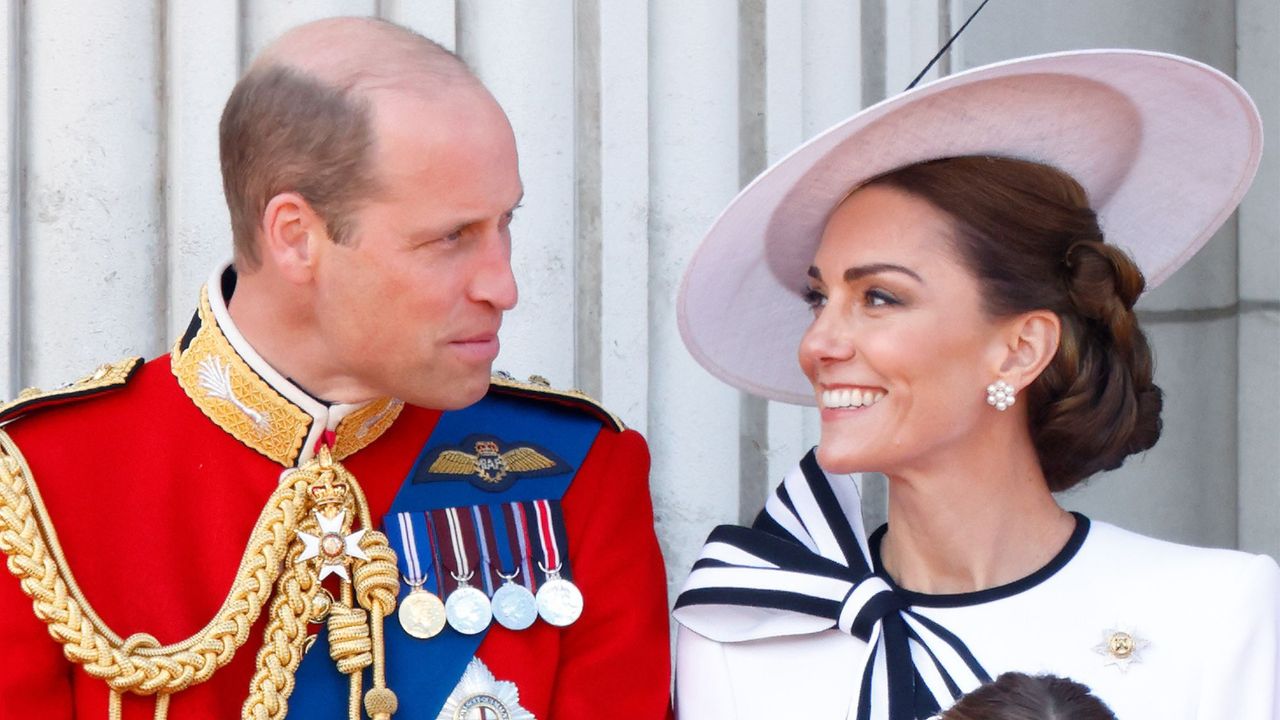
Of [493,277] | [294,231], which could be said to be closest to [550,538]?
[493,277]

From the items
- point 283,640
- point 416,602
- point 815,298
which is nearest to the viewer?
point 283,640

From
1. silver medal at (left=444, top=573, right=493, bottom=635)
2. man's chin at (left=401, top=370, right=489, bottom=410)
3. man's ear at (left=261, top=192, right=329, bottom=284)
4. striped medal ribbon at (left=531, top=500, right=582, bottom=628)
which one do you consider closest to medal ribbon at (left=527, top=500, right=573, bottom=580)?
striped medal ribbon at (left=531, top=500, right=582, bottom=628)

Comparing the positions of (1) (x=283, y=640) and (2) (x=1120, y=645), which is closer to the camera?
(1) (x=283, y=640)

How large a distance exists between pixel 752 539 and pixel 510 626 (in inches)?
17.7

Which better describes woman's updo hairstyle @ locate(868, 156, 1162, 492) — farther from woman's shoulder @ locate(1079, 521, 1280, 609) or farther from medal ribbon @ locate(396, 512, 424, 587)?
medal ribbon @ locate(396, 512, 424, 587)

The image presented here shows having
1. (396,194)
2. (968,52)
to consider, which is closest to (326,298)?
(396,194)

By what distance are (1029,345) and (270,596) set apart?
113 centimetres

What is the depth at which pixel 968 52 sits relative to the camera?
4293 millimetres

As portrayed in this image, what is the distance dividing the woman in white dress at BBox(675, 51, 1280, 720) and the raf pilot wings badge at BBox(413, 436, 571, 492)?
12.2 inches

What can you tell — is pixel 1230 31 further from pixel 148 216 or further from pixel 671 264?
pixel 148 216

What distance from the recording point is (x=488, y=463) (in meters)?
2.81

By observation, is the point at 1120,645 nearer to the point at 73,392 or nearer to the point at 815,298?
the point at 815,298

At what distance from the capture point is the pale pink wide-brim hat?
9.01 feet

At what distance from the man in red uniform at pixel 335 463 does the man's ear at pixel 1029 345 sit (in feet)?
2.08
